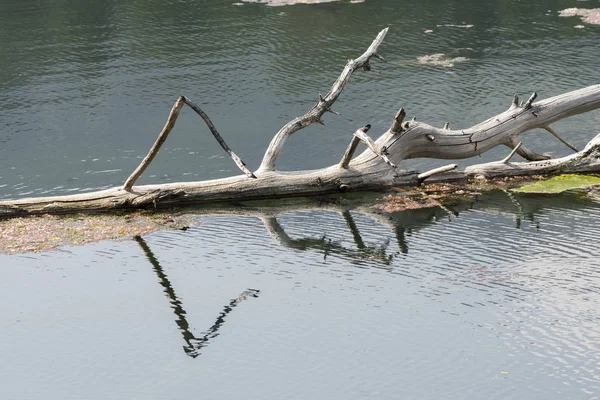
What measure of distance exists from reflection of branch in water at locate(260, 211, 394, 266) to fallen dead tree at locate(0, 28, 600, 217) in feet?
5.79

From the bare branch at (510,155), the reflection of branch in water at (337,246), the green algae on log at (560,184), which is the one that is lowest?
the reflection of branch in water at (337,246)

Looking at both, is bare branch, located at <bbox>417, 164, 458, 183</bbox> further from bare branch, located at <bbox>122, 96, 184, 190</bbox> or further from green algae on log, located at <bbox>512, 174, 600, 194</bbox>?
bare branch, located at <bbox>122, 96, 184, 190</bbox>

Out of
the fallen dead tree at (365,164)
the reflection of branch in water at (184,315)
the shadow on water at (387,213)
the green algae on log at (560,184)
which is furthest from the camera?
the green algae on log at (560,184)

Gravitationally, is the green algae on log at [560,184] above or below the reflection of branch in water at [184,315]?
above

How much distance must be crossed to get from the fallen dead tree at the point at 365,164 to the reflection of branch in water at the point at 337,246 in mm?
1763

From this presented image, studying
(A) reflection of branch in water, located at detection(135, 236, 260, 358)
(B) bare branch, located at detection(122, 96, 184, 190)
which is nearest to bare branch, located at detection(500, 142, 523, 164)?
(B) bare branch, located at detection(122, 96, 184, 190)

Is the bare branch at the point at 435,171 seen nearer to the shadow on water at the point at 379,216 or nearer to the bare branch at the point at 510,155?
the shadow on water at the point at 379,216

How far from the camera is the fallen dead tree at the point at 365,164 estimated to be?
1039 inches

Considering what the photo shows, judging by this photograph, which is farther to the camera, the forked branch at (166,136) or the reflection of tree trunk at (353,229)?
the forked branch at (166,136)

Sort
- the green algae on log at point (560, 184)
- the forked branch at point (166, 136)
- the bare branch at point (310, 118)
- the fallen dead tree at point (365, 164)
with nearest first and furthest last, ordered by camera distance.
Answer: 1. the forked branch at point (166, 136)
2. the fallen dead tree at point (365, 164)
3. the bare branch at point (310, 118)
4. the green algae on log at point (560, 184)

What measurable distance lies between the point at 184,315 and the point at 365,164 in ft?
31.2

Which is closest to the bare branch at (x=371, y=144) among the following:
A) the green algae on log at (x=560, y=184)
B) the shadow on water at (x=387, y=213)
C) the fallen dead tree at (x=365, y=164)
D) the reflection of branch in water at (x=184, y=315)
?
the fallen dead tree at (x=365, y=164)

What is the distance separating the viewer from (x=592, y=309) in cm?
1966

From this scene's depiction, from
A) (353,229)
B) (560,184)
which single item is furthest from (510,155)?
(353,229)
